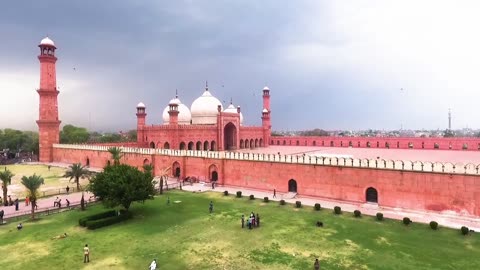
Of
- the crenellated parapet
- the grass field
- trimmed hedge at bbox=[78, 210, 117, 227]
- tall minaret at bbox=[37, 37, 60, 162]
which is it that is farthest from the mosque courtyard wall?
tall minaret at bbox=[37, 37, 60, 162]

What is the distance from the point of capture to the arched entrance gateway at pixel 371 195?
20.8 meters

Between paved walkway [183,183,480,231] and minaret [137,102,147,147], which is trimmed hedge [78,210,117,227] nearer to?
paved walkway [183,183,480,231]

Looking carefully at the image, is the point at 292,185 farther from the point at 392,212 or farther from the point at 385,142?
the point at 385,142

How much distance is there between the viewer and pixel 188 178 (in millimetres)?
28875

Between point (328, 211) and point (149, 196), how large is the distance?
33.6ft

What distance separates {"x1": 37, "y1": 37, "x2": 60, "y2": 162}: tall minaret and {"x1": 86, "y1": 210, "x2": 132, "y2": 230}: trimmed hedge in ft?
96.9

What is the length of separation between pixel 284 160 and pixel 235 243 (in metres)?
10.8

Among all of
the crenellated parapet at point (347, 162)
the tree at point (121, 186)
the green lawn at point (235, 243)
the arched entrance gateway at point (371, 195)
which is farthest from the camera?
the arched entrance gateway at point (371, 195)

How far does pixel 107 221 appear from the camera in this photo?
17109 millimetres

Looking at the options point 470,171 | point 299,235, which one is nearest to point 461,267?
point 299,235

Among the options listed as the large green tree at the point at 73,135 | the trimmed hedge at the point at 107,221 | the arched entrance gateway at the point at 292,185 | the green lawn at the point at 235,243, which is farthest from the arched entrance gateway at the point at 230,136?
the large green tree at the point at 73,135

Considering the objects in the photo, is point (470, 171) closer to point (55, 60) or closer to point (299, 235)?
point (299, 235)

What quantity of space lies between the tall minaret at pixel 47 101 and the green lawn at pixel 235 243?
89.2ft

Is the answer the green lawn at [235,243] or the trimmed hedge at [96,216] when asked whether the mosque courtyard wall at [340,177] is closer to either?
the green lawn at [235,243]
